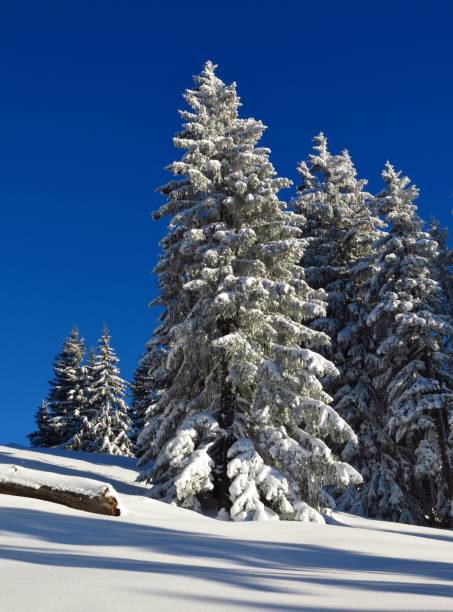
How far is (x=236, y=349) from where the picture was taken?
16.0 metres

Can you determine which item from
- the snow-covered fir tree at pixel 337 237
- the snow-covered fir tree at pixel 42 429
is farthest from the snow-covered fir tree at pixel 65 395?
the snow-covered fir tree at pixel 337 237

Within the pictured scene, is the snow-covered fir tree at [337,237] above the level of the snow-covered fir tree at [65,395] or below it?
above

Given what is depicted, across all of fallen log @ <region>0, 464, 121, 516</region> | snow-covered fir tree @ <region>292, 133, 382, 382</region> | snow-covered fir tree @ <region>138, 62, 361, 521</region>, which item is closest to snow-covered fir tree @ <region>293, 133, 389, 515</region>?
snow-covered fir tree @ <region>292, 133, 382, 382</region>

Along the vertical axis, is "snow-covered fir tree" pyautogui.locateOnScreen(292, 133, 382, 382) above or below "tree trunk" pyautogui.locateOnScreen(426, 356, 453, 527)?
above

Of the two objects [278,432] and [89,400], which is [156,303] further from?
[89,400]

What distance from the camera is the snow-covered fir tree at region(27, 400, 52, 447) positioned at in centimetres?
4431

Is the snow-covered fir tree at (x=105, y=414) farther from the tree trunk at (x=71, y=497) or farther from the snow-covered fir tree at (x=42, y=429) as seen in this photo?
the tree trunk at (x=71, y=497)

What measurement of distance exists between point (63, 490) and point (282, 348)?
7.97m

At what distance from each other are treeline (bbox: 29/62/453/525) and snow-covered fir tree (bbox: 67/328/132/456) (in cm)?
1962

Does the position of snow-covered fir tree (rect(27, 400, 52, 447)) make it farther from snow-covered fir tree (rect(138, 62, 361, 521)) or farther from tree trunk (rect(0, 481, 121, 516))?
tree trunk (rect(0, 481, 121, 516))

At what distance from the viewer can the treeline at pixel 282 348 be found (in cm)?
1556

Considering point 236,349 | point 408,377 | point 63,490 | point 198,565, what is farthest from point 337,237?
point 198,565

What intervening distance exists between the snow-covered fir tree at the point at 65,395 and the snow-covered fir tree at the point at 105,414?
1.51 meters

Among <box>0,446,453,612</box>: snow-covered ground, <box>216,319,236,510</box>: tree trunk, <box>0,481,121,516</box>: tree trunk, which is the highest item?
<box>216,319,236,510</box>: tree trunk
